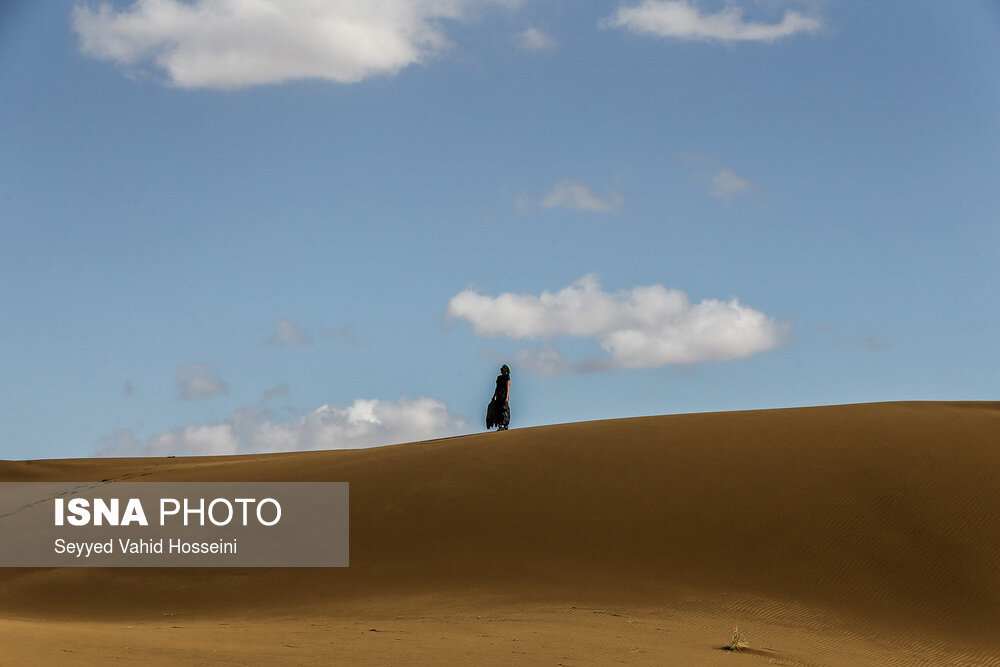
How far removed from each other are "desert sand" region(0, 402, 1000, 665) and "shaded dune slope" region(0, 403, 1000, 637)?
0.04 m

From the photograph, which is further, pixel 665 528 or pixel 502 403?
pixel 502 403

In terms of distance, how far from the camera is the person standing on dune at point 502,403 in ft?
65.4

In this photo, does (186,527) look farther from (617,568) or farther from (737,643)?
(737,643)

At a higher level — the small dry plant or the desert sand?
the desert sand

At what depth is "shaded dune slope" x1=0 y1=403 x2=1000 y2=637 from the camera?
1266 centimetres

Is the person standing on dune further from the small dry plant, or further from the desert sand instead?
the small dry plant

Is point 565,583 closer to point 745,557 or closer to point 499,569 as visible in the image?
point 499,569

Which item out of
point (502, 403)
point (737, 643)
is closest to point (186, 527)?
point (502, 403)

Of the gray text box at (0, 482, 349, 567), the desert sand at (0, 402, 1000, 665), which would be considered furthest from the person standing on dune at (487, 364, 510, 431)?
the gray text box at (0, 482, 349, 567)

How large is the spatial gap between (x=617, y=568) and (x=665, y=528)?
50.8 inches

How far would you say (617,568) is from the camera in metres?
13.2

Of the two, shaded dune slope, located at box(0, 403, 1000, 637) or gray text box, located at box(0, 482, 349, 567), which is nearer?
shaded dune slope, located at box(0, 403, 1000, 637)

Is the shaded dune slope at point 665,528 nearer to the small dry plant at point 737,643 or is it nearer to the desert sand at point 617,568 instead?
the desert sand at point 617,568

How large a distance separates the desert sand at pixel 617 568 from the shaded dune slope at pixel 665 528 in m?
0.04
